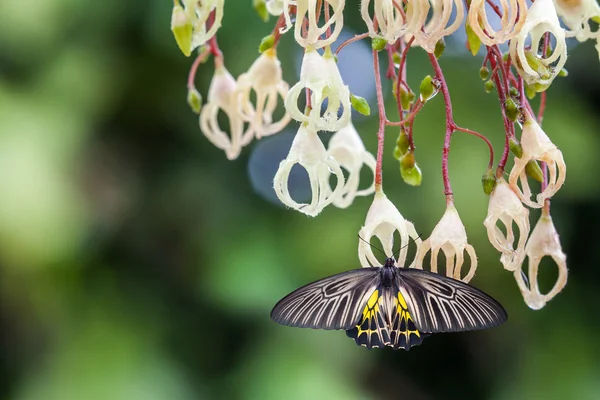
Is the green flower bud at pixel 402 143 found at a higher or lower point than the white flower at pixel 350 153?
higher

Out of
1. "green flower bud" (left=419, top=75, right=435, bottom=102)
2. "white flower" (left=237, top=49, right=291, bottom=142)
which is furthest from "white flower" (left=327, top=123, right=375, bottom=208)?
"green flower bud" (left=419, top=75, right=435, bottom=102)

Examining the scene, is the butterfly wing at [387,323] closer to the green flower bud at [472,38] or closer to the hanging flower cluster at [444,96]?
the hanging flower cluster at [444,96]

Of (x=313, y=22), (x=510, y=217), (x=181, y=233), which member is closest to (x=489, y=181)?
(x=510, y=217)

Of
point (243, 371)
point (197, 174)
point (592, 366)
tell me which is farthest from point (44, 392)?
point (592, 366)

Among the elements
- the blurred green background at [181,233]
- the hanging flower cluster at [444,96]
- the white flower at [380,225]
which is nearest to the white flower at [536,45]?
the hanging flower cluster at [444,96]

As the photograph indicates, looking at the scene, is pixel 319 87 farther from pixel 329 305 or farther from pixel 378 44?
pixel 329 305

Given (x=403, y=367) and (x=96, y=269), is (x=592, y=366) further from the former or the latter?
(x=96, y=269)
